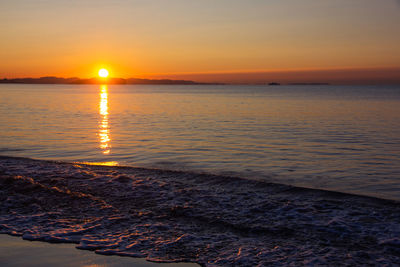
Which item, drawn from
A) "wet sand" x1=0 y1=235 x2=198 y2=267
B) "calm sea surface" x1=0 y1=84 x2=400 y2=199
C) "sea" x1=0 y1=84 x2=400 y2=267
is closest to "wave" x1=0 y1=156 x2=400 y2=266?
"sea" x1=0 y1=84 x2=400 y2=267

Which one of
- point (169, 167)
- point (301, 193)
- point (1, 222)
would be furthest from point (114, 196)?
point (301, 193)

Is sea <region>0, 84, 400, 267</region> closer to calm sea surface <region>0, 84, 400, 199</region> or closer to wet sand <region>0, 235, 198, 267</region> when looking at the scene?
calm sea surface <region>0, 84, 400, 199</region>

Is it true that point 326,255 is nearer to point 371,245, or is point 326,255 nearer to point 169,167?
point 371,245

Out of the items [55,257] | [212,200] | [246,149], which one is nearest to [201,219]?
[212,200]

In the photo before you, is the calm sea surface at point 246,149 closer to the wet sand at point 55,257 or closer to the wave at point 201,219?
the wave at point 201,219

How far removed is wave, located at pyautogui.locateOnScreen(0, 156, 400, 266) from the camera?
7098mm

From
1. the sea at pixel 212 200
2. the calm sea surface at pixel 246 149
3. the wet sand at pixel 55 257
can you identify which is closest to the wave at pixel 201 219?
the sea at pixel 212 200

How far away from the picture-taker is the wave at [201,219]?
279 inches

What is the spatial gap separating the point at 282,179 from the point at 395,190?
3720 millimetres

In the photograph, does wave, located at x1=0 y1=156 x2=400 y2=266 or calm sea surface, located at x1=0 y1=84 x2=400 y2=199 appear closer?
wave, located at x1=0 y1=156 x2=400 y2=266

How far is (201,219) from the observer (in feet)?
29.7

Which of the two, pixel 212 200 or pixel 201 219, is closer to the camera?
pixel 201 219

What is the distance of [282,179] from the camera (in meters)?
13.5

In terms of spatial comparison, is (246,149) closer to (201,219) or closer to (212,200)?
(212,200)
